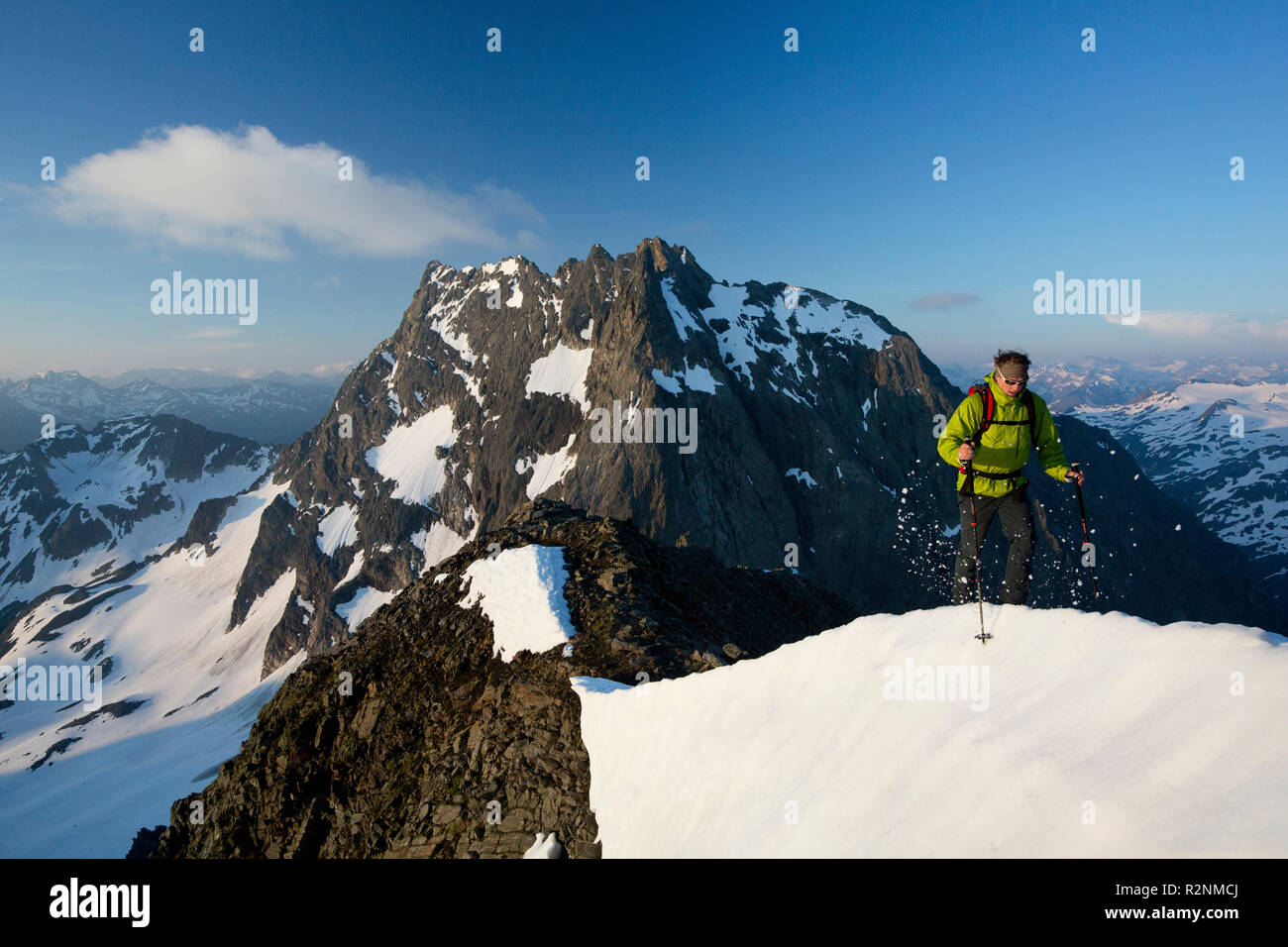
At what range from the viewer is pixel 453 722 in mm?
14305

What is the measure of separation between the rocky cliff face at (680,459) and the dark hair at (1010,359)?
288ft

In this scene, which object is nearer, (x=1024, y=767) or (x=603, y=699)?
(x=1024, y=767)

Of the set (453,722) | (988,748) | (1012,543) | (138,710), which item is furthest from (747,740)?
(138,710)

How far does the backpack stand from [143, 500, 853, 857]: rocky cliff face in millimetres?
8522

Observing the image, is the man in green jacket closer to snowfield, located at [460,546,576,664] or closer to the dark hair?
the dark hair

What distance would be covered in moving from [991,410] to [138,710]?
587 ft

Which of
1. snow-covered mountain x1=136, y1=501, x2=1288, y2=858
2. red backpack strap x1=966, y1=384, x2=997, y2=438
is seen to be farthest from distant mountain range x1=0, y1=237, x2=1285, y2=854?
red backpack strap x1=966, y1=384, x2=997, y2=438

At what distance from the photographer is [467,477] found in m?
142

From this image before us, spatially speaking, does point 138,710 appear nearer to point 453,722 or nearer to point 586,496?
point 586,496

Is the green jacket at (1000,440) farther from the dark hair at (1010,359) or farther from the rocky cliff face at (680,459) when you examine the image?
the rocky cliff face at (680,459)
